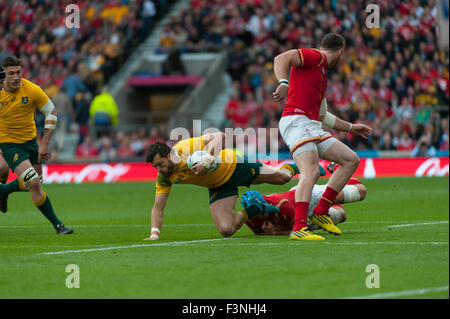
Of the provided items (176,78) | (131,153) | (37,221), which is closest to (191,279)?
(37,221)

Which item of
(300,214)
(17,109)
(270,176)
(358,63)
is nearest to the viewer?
(300,214)

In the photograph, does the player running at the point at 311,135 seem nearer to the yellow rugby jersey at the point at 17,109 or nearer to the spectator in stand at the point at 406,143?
the yellow rugby jersey at the point at 17,109

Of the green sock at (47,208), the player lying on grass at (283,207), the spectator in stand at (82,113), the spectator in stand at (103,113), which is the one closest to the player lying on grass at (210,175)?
the player lying on grass at (283,207)

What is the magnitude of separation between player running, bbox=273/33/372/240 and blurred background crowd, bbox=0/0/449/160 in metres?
14.4

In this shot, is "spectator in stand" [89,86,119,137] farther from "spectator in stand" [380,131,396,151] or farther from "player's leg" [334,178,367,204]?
"player's leg" [334,178,367,204]

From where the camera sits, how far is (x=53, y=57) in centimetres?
3359

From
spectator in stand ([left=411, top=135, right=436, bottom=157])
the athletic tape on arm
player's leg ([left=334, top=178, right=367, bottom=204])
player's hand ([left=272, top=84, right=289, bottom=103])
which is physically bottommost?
spectator in stand ([left=411, top=135, right=436, bottom=157])

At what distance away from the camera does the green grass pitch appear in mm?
6480

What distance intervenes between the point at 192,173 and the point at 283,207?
3.73ft

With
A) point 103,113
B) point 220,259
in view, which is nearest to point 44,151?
point 220,259

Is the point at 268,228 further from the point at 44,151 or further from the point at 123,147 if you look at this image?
the point at 123,147

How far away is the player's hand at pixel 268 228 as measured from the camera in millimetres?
10633

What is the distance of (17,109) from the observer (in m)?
12.0

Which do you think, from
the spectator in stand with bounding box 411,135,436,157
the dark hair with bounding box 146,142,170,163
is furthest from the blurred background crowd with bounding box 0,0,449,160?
the dark hair with bounding box 146,142,170,163
